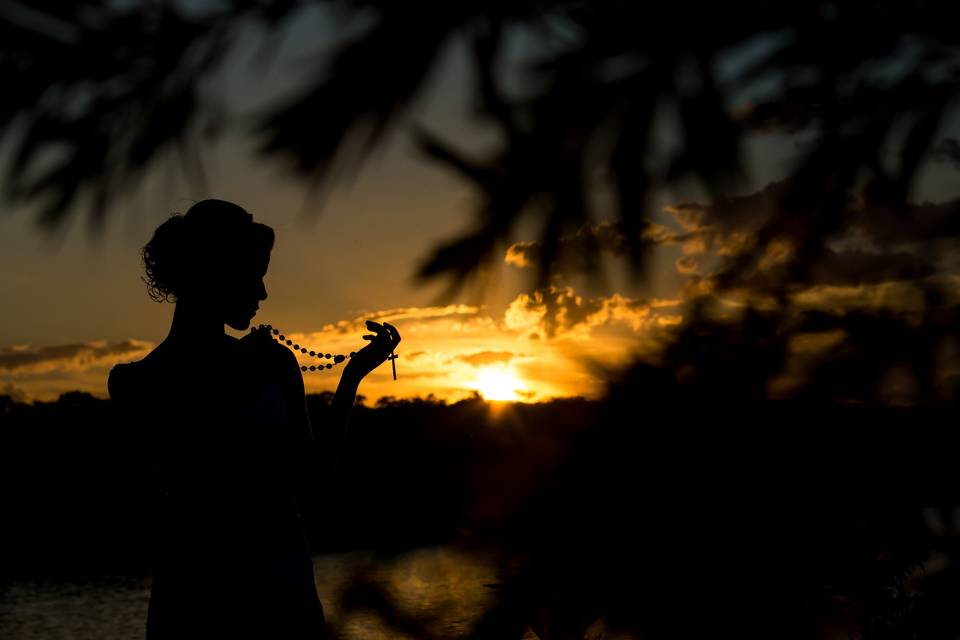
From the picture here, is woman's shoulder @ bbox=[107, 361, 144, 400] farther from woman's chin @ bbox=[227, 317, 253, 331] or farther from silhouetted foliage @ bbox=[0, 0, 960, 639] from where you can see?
silhouetted foliage @ bbox=[0, 0, 960, 639]

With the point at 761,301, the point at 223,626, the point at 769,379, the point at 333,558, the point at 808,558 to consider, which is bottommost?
the point at 333,558

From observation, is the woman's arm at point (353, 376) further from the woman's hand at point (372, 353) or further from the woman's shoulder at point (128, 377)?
the woman's shoulder at point (128, 377)

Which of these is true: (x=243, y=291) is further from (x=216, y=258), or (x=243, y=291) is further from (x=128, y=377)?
(x=128, y=377)

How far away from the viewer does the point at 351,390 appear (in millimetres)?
2174

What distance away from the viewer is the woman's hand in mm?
2189

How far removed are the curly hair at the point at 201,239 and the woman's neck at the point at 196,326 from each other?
0.05 metres

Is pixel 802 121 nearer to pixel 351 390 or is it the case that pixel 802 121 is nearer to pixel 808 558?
pixel 808 558

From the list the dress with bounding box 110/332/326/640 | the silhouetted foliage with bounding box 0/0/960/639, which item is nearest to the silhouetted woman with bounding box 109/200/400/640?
the dress with bounding box 110/332/326/640

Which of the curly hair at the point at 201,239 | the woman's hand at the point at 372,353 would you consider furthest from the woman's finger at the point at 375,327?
the curly hair at the point at 201,239

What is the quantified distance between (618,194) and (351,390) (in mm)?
845

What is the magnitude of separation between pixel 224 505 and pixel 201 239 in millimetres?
554

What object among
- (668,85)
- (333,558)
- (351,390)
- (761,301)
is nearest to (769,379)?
(761,301)

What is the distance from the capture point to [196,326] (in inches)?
85.6

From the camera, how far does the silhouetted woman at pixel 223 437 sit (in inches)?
82.6
